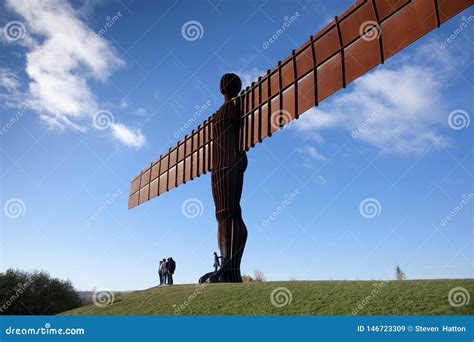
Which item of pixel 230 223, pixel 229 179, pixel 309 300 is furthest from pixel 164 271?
pixel 309 300

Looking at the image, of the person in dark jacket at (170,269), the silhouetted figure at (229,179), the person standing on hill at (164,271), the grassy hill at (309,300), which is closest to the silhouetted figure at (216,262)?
the silhouetted figure at (229,179)

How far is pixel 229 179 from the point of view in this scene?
14945 mm

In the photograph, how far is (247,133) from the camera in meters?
15.1

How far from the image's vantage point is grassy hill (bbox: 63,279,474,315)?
30.7ft

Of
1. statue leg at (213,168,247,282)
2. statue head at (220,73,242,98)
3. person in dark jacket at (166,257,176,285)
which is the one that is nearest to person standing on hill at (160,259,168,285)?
person in dark jacket at (166,257,176,285)

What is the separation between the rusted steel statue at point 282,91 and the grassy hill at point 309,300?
191cm

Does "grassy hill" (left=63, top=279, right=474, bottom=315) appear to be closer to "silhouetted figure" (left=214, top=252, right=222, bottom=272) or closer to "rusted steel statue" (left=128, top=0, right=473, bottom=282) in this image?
"silhouetted figure" (left=214, top=252, right=222, bottom=272)

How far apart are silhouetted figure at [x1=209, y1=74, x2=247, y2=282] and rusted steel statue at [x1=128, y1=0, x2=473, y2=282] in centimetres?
3

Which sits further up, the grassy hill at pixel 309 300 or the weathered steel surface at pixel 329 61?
the weathered steel surface at pixel 329 61

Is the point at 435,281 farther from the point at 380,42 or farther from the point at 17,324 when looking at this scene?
the point at 17,324

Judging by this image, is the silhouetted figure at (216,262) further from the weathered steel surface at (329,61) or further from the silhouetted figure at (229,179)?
the weathered steel surface at (329,61)

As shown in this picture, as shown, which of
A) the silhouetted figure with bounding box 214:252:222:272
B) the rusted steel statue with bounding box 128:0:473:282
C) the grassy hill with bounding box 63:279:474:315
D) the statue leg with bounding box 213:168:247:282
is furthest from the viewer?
the silhouetted figure with bounding box 214:252:222:272

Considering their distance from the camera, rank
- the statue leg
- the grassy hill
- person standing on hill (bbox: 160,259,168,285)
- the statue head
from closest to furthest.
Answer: the grassy hill, the statue leg, the statue head, person standing on hill (bbox: 160,259,168,285)

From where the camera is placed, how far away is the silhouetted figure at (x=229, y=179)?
47.5 feet
